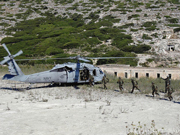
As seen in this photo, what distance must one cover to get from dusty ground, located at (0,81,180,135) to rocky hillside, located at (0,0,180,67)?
24.5 meters

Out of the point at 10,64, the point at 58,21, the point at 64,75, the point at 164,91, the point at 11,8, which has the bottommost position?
the point at 164,91

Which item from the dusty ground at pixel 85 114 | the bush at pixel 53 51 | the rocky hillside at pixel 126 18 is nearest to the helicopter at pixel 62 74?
the dusty ground at pixel 85 114

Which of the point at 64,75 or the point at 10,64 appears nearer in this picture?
the point at 10,64

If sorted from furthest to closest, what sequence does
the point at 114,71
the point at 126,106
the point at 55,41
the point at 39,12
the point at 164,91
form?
the point at 39,12
the point at 55,41
the point at 114,71
the point at 164,91
the point at 126,106

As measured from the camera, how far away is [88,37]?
54281mm

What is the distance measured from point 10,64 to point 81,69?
6135mm

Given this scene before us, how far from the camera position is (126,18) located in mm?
64875

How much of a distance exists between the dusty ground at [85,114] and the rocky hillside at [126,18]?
24529 mm

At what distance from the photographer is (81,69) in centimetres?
1980

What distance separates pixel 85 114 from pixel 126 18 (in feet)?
188

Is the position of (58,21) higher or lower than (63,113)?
higher

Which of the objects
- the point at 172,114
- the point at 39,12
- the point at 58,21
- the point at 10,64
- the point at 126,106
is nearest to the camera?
the point at 172,114

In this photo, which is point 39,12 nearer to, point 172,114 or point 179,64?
point 179,64

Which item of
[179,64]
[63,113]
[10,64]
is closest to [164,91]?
[63,113]
